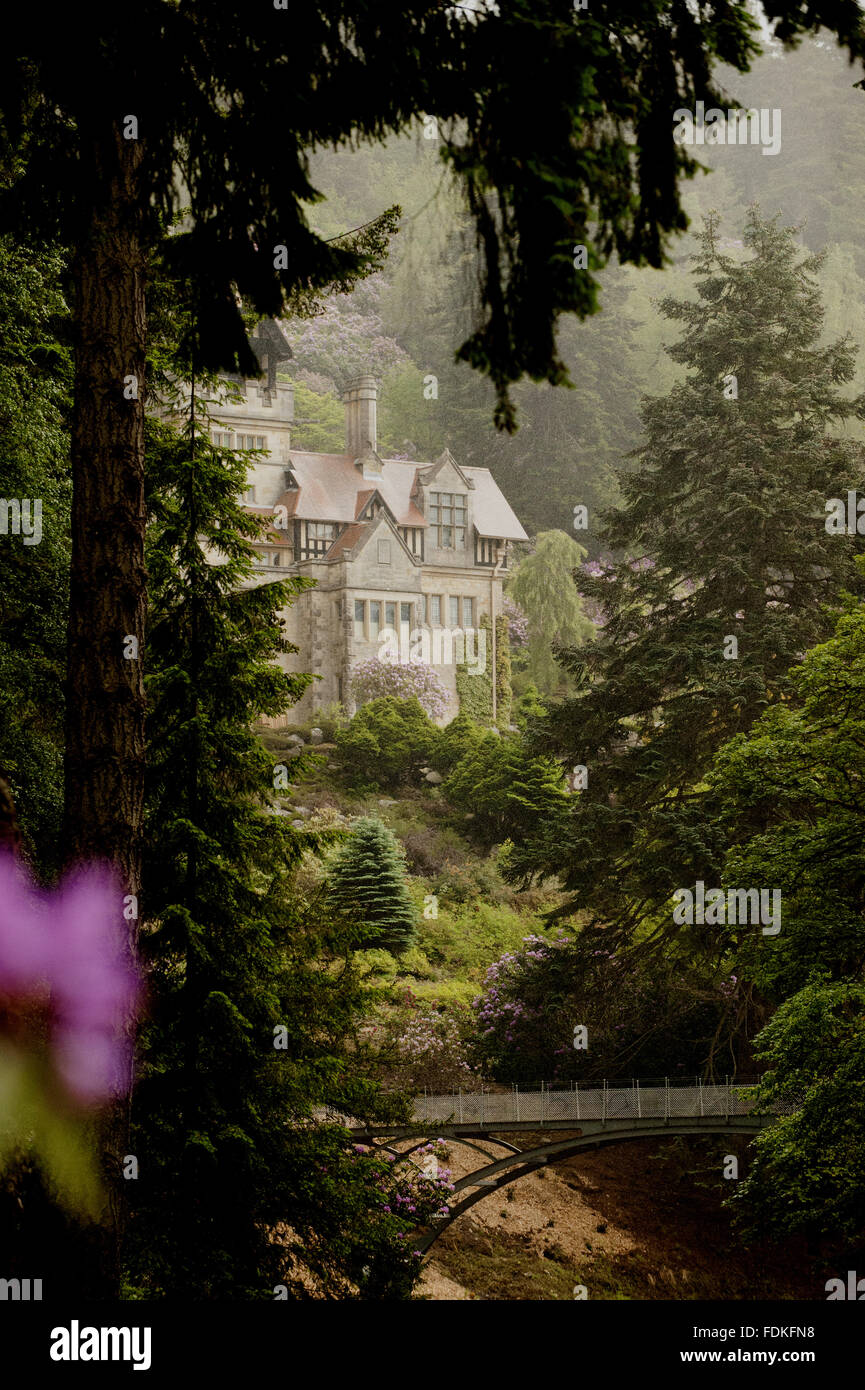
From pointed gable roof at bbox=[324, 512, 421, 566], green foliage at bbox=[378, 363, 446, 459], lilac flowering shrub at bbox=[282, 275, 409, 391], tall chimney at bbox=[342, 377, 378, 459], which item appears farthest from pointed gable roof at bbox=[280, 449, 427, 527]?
lilac flowering shrub at bbox=[282, 275, 409, 391]

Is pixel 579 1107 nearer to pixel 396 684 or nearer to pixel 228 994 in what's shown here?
pixel 228 994

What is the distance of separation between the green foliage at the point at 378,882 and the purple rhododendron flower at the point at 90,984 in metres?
17.6

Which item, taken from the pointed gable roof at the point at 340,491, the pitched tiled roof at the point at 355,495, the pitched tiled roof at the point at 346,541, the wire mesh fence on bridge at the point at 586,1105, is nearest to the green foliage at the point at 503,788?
the pitched tiled roof at the point at 346,541

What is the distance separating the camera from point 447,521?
135 ft

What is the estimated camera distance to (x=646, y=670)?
20281 millimetres

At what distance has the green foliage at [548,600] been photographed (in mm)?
41031

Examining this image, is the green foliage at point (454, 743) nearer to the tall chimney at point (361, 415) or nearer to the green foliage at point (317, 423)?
the tall chimney at point (361, 415)

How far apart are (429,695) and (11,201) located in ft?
97.6

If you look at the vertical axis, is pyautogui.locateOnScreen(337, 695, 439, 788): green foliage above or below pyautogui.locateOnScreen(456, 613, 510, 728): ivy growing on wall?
below

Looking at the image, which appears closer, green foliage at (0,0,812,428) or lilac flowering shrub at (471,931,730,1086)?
green foliage at (0,0,812,428)

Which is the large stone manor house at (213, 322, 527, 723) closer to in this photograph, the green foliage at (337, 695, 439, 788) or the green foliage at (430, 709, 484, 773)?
the green foliage at (337, 695, 439, 788)

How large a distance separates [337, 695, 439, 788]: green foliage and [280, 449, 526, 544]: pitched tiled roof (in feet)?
21.8

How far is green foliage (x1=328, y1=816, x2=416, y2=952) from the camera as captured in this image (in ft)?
79.8
